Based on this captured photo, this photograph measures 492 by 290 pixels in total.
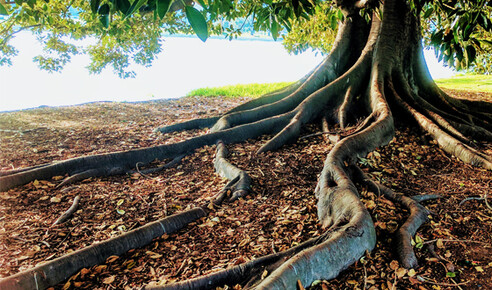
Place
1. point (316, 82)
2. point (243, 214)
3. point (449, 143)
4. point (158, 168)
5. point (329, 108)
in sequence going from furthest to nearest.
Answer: point (316, 82) → point (329, 108) → point (158, 168) → point (449, 143) → point (243, 214)

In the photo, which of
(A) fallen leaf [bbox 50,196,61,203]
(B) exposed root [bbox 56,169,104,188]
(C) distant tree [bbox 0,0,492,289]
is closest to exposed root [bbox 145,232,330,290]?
(C) distant tree [bbox 0,0,492,289]

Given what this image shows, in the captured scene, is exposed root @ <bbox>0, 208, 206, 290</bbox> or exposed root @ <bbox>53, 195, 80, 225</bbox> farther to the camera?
exposed root @ <bbox>53, 195, 80, 225</bbox>

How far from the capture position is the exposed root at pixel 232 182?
4047mm

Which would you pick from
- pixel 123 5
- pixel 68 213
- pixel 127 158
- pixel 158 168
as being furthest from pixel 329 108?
pixel 123 5

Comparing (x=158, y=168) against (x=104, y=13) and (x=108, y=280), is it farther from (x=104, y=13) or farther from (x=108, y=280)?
(x=104, y=13)

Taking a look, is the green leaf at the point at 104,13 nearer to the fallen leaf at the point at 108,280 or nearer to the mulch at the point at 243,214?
the mulch at the point at 243,214

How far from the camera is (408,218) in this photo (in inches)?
130

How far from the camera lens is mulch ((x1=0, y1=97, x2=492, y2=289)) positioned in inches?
112

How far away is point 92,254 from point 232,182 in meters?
1.81

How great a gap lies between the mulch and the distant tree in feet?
0.49

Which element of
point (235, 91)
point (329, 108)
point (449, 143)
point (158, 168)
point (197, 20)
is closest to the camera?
point (197, 20)

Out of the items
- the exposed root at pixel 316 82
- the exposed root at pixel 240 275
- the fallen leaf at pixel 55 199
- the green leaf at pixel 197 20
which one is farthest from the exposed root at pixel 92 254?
the exposed root at pixel 316 82

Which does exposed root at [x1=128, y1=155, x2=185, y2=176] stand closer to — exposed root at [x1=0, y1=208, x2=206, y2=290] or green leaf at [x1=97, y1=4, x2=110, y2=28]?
exposed root at [x1=0, y1=208, x2=206, y2=290]

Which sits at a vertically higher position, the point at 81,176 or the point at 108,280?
the point at 81,176
